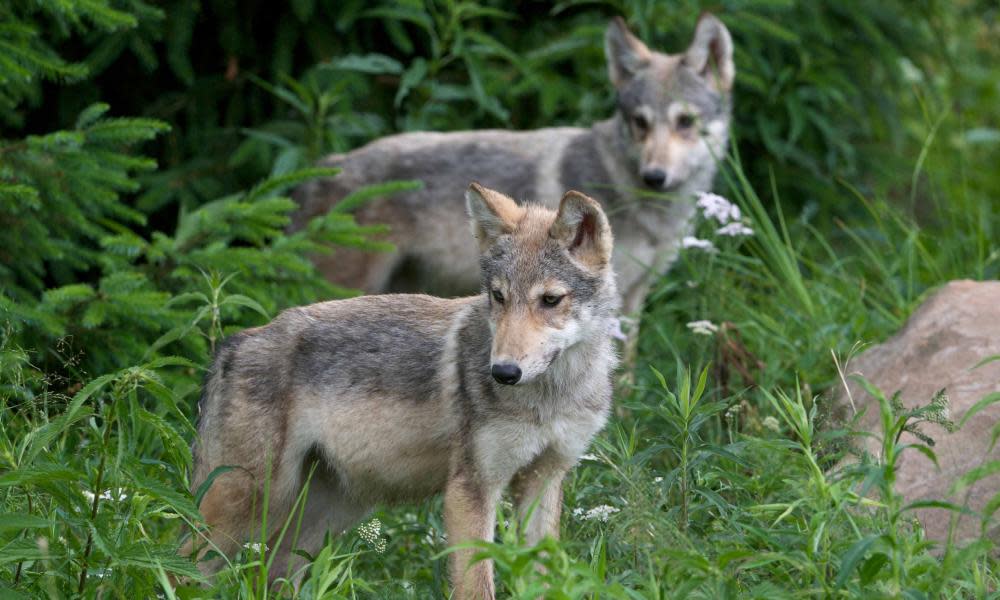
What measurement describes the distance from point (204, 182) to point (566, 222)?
3.91m

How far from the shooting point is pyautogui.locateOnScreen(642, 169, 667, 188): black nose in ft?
23.2

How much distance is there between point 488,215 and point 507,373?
2.33 feet

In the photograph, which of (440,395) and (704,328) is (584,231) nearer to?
(440,395)

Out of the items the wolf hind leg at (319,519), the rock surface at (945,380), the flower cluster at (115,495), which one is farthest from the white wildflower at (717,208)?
the flower cluster at (115,495)

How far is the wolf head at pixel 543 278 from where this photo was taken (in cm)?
401

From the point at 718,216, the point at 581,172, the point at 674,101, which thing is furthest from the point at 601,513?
the point at 674,101

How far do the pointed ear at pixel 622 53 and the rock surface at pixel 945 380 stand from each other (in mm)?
2607

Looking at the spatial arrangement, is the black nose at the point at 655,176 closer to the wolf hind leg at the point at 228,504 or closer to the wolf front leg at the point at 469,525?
the wolf front leg at the point at 469,525

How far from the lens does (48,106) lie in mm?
7332

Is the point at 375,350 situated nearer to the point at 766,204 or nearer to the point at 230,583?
the point at 230,583

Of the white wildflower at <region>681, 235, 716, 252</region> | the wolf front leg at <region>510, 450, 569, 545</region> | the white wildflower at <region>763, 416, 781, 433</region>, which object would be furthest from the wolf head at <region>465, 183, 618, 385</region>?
the white wildflower at <region>681, 235, 716, 252</region>

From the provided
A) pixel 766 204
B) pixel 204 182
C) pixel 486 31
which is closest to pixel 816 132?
pixel 766 204

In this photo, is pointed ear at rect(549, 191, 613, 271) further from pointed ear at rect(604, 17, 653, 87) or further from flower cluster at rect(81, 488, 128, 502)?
pointed ear at rect(604, 17, 653, 87)

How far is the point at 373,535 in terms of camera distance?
4188mm
